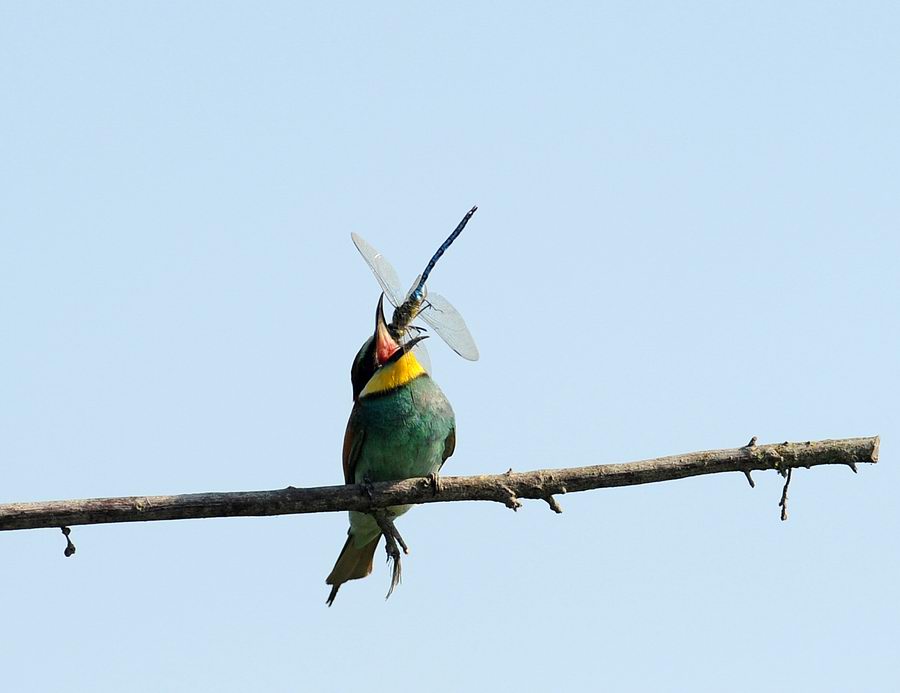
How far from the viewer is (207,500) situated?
4.50m

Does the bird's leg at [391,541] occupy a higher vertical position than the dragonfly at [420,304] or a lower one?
lower

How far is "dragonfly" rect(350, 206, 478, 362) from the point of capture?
5699mm

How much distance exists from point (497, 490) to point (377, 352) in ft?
4.38

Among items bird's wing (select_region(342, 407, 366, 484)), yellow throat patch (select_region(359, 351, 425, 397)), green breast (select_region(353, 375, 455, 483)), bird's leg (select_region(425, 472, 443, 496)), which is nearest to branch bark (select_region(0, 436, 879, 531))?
bird's leg (select_region(425, 472, 443, 496))

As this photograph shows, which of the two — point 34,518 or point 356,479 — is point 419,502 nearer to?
point 356,479

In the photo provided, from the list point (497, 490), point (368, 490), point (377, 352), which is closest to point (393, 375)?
point (377, 352)

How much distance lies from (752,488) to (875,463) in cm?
44

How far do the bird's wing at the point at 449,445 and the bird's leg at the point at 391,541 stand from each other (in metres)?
0.37

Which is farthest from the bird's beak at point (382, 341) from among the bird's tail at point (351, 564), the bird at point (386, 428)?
the bird's tail at point (351, 564)

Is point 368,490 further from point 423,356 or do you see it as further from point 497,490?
point 423,356

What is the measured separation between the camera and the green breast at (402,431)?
5.55 metres

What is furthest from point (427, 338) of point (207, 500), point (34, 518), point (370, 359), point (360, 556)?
point (34, 518)

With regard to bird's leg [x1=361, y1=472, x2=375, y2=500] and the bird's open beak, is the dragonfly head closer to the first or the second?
the bird's open beak

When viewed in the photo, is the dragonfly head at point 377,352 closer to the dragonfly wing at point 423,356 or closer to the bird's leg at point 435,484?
the dragonfly wing at point 423,356
